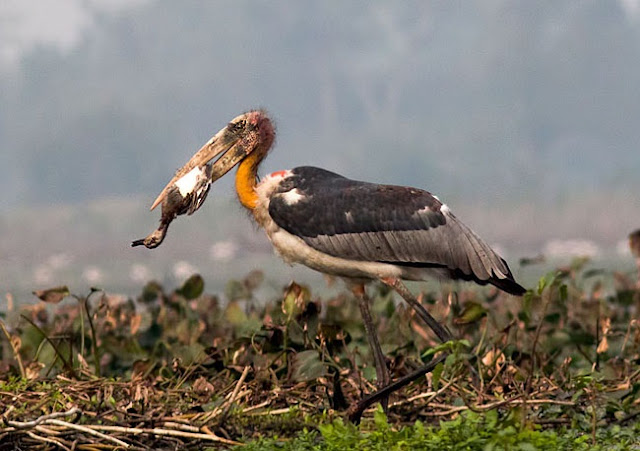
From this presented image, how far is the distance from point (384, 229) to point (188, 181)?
127 cm

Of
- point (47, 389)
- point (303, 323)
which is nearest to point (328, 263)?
point (303, 323)

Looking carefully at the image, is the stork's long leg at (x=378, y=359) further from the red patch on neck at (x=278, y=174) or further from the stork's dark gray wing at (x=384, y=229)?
the red patch on neck at (x=278, y=174)

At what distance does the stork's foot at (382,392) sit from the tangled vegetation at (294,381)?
0.24ft

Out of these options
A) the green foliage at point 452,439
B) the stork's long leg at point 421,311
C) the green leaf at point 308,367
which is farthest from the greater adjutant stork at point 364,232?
the green foliage at point 452,439

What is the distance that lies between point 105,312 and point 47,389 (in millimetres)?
1192

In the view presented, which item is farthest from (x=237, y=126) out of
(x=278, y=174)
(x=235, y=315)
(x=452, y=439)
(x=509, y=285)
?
(x=452, y=439)

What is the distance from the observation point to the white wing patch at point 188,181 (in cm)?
634

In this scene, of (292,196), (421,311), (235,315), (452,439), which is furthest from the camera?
(235,315)

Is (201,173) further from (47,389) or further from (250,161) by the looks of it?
(47,389)

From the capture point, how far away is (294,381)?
623 centimetres

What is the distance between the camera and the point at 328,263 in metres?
6.18

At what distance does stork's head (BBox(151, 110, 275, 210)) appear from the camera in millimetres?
6719

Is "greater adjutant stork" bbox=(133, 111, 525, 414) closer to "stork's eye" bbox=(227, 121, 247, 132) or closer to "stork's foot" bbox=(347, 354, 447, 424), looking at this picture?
"stork's foot" bbox=(347, 354, 447, 424)

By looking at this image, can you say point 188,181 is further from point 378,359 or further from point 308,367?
point 378,359
